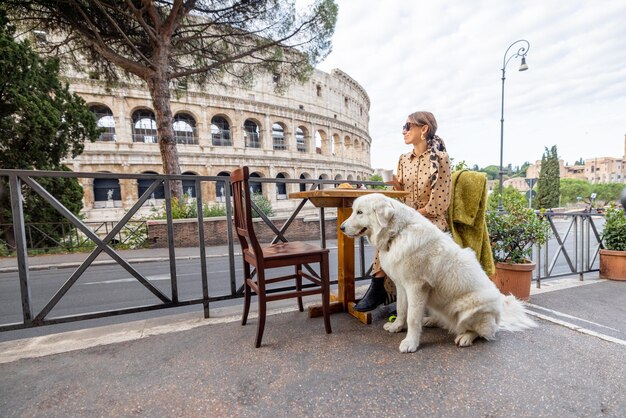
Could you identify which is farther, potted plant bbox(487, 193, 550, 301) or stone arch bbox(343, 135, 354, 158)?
stone arch bbox(343, 135, 354, 158)

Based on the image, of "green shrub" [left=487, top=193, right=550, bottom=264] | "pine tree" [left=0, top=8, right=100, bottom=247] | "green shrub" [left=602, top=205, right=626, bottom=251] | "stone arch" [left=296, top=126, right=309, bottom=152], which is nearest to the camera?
"green shrub" [left=487, top=193, right=550, bottom=264]

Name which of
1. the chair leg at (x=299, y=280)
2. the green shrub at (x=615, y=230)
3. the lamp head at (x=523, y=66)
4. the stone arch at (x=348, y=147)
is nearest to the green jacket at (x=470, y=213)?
the chair leg at (x=299, y=280)

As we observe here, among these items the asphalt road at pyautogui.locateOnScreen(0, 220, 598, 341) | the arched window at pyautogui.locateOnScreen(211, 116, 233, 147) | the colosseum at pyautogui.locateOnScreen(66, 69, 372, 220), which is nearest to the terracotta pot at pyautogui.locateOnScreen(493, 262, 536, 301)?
the asphalt road at pyautogui.locateOnScreen(0, 220, 598, 341)

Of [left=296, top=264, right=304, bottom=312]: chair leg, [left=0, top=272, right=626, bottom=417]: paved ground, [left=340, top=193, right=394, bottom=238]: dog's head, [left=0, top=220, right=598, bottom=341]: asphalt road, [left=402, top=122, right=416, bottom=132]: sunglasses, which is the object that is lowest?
[left=0, top=220, right=598, bottom=341]: asphalt road

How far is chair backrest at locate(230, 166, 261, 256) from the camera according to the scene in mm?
2262

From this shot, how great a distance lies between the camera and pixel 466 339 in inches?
88.2

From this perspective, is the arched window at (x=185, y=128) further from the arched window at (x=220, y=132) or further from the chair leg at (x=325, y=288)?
the chair leg at (x=325, y=288)

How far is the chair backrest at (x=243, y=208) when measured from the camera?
2262mm

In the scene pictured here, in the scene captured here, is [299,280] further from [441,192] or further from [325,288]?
[441,192]

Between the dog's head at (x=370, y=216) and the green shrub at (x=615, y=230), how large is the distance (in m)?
5.07

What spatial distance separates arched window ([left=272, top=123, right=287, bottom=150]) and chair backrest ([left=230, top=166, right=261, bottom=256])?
2860 cm

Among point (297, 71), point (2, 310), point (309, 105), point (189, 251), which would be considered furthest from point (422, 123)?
point (309, 105)

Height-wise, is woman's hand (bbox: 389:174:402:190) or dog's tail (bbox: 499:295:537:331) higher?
woman's hand (bbox: 389:174:402:190)

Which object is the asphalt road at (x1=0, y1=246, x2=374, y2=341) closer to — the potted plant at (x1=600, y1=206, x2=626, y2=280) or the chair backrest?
the chair backrest
